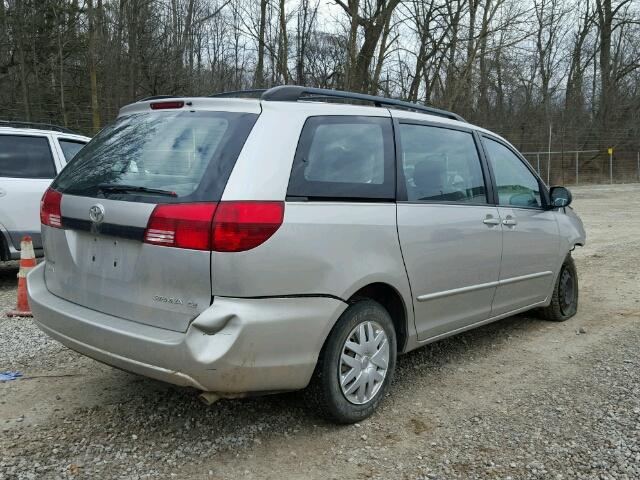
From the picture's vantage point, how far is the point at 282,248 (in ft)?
9.04

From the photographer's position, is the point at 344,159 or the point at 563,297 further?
the point at 563,297

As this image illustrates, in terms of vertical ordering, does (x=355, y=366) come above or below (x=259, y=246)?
below

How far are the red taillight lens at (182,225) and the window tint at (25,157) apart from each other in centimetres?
467

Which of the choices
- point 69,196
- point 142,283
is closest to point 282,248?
point 142,283

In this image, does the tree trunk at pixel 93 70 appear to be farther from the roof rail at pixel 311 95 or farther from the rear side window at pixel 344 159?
the rear side window at pixel 344 159

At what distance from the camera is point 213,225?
2.64m

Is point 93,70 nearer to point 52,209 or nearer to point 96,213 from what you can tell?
point 52,209

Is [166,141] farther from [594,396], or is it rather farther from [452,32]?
[452,32]

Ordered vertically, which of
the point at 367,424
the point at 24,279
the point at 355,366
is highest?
the point at 24,279

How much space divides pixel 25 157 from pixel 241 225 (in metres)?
5.07

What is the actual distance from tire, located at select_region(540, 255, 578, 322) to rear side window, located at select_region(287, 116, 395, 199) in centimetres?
273

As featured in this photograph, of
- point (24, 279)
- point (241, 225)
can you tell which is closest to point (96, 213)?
point (241, 225)

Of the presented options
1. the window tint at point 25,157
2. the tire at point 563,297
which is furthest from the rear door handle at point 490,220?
the window tint at point 25,157

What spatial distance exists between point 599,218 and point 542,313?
1145cm
